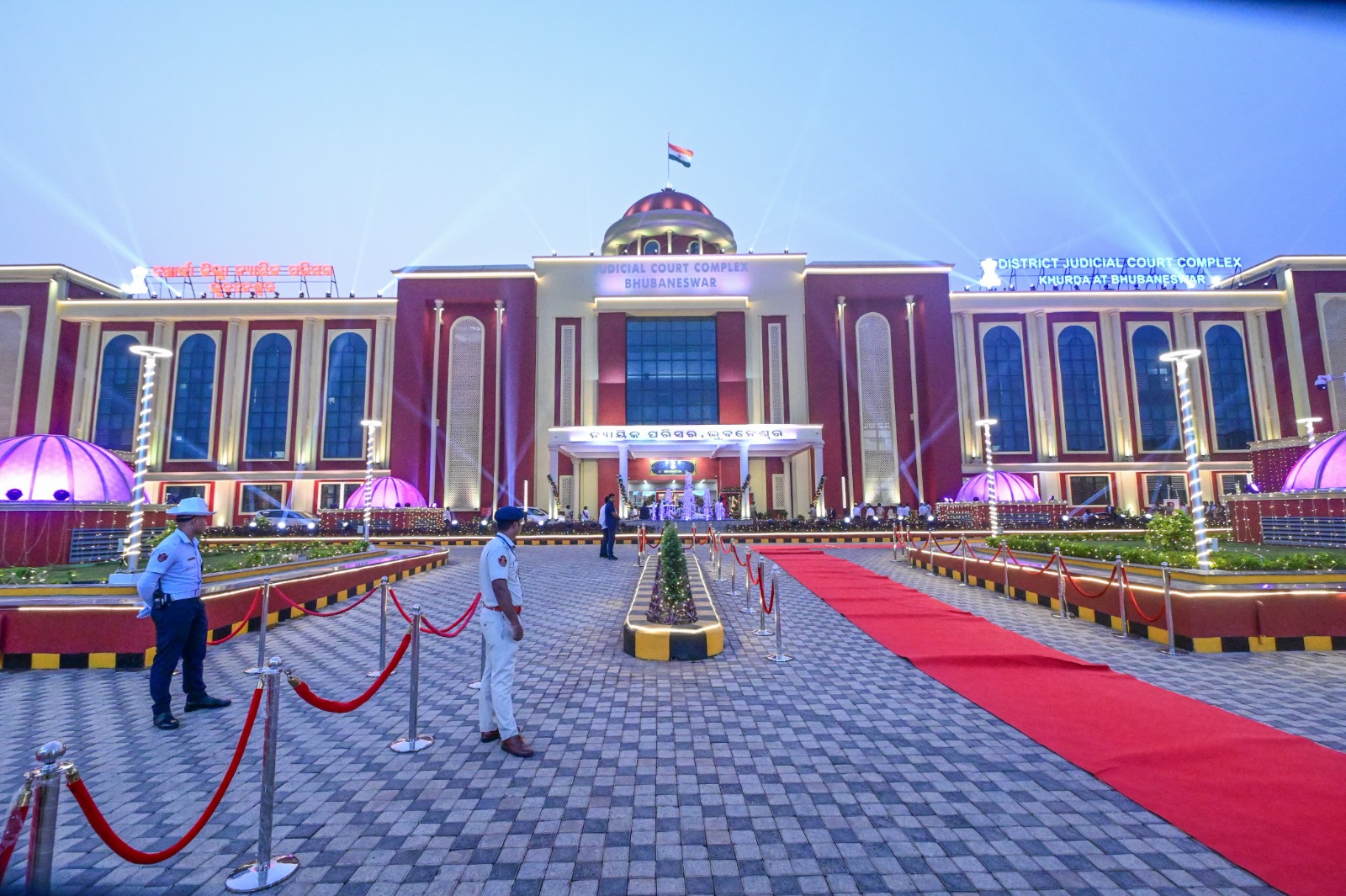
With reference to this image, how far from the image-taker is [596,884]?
2873 mm

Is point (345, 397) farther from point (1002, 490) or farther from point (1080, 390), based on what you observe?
point (1080, 390)

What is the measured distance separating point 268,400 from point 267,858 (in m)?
37.6

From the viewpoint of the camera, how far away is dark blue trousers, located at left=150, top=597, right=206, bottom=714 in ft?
16.4

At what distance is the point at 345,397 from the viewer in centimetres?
3419

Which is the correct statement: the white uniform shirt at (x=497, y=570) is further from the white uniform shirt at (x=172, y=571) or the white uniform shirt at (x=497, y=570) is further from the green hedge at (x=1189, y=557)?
the green hedge at (x=1189, y=557)

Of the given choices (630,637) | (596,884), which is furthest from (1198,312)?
(596,884)

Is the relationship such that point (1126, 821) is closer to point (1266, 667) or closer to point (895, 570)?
point (1266, 667)

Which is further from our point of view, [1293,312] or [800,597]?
[1293,312]

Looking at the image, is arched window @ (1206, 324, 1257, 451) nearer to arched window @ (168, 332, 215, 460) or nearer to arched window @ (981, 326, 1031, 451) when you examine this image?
arched window @ (981, 326, 1031, 451)

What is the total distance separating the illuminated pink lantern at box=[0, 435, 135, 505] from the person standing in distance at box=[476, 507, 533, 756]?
14484mm

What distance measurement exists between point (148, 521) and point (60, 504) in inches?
72.9

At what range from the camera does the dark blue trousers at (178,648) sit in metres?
5.00

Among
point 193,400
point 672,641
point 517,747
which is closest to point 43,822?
point 517,747

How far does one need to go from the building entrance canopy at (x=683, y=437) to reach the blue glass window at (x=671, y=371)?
12.4ft
